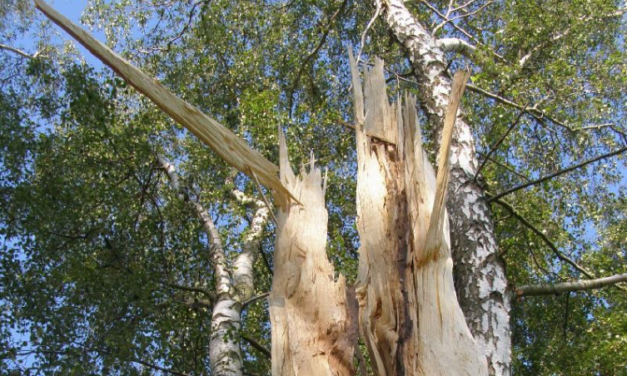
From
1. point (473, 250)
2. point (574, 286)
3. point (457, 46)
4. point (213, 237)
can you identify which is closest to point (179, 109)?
point (473, 250)

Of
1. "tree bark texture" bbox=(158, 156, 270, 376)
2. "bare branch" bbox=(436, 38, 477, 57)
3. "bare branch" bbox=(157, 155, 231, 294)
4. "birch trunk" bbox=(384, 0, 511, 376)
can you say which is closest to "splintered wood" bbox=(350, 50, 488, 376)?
"birch trunk" bbox=(384, 0, 511, 376)

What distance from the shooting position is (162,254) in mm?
7293

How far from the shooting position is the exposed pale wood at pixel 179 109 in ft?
9.59

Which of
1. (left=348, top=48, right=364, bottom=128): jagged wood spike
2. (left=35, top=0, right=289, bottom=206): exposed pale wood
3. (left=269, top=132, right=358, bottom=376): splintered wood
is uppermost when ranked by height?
(left=348, top=48, right=364, bottom=128): jagged wood spike

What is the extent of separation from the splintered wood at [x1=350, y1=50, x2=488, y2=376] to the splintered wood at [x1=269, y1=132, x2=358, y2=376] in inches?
6.1

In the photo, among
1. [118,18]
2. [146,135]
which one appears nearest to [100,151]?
[146,135]

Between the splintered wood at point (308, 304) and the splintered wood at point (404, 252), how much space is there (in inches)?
6.1

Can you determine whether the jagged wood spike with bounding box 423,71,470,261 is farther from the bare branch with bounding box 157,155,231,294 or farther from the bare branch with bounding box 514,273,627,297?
the bare branch with bounding box 157,155,231,294

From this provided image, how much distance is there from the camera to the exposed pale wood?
2.92m

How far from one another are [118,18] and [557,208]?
7.92 metres

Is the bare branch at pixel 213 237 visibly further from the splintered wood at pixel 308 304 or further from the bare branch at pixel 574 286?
the splintered wood at pixel 308 304

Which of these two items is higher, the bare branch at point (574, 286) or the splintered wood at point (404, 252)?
the bare branch at point (574, 286)

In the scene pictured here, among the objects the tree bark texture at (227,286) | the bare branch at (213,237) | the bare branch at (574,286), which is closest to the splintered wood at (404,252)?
the bare branch at (574,286)

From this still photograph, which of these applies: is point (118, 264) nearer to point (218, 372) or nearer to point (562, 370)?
point (218, 372)
